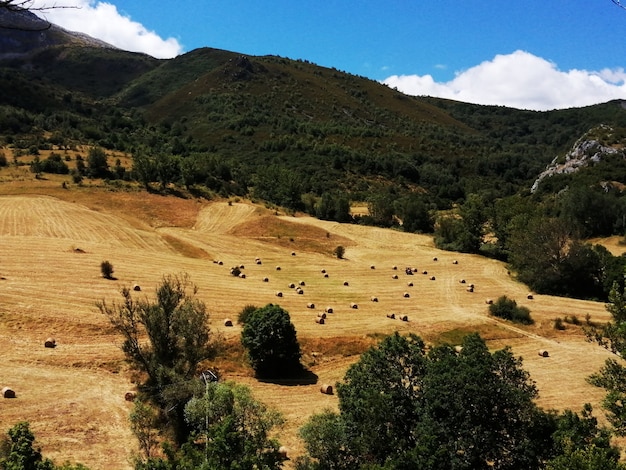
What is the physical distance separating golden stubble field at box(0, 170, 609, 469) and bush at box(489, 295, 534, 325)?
0.91 metres

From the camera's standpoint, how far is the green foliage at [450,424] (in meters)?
15.4

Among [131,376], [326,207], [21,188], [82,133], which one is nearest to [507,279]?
[326,207]

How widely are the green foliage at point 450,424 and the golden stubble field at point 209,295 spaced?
522 cm

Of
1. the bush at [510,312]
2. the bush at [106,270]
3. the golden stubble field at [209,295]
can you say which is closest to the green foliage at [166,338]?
the golden stubble field at [209,295]

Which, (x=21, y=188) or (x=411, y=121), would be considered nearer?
(x=21, y=188)

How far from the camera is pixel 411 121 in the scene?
176 meters

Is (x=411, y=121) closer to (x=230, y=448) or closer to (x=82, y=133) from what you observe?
(x=82, y=133)

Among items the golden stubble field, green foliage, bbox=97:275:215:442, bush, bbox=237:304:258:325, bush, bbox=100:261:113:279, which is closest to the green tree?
the golden stubble field

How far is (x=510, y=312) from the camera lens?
39062mm

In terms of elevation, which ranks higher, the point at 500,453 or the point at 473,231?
the point at 473,231

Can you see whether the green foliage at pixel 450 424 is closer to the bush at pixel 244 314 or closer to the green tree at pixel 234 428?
the green tree at pixel 234 428

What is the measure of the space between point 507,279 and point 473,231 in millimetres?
15158

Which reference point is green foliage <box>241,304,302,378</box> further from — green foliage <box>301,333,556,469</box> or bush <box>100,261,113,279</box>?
bush <box>100,261,113,279</box>

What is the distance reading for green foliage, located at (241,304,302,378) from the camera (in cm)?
2698
